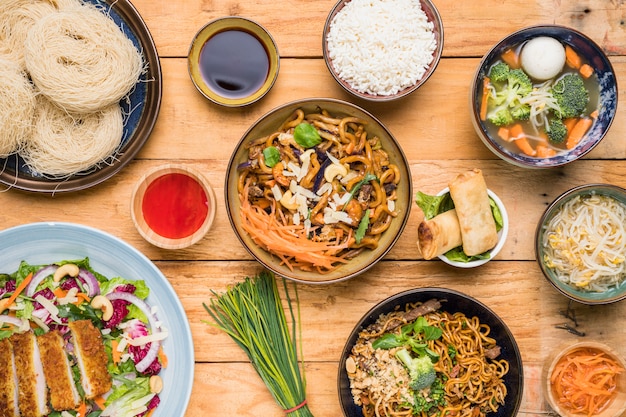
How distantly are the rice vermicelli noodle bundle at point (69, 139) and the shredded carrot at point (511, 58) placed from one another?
1.87 meters

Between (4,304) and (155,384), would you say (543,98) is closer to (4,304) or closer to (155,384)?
(155,384)

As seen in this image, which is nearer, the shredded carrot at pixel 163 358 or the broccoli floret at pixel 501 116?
the broccoli floret at pixel 501 116

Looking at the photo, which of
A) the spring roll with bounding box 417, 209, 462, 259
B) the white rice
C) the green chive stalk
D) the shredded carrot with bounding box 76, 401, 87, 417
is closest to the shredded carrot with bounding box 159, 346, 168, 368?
the green chive stalk

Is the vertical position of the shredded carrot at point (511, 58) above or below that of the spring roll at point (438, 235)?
above

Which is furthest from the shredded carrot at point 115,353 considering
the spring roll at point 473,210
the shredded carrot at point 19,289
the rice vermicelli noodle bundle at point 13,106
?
the spring roll at point 473,210

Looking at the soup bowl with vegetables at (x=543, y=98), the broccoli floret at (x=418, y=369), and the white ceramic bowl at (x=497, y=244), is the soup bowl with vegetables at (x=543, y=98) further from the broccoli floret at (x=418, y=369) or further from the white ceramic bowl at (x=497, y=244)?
the broccoli floret at (x=418, y=369)

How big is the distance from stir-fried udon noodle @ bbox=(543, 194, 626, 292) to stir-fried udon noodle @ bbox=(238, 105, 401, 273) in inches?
31.4

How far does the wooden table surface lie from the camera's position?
117 inches

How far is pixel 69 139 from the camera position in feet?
9.34

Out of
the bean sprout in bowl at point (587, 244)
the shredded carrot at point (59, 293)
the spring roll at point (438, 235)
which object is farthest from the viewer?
the shredded carrot at point (59, 293)

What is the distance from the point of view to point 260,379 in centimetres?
298

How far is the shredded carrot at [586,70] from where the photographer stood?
281 cm

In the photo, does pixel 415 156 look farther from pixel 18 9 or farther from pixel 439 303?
pixel 18 9

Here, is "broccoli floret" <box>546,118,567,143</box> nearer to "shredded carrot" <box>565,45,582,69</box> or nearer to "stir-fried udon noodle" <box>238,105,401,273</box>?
"shredded carrot" <box>565,45,582,69</box>
